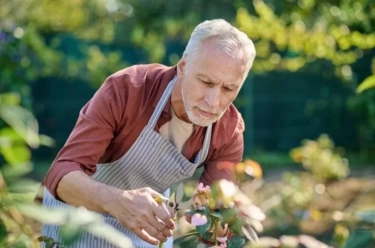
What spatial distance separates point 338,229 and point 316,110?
890 cm

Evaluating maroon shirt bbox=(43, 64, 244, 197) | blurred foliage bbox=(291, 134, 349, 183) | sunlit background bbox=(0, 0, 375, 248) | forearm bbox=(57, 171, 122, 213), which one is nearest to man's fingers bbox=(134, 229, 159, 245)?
forearm bbox=(57, 171, 122, 213)

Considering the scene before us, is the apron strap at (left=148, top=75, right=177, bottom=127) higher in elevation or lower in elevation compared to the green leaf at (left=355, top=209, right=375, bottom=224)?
lower

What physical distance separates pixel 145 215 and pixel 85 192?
251 millimetres

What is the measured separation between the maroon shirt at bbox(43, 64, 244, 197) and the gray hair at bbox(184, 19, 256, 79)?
223 millimetres

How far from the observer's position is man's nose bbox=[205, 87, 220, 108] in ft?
6.84

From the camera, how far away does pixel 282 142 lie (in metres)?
11.6

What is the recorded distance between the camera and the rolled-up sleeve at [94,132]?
6.96 feet

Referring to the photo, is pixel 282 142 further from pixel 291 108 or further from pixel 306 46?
pixel 306 46

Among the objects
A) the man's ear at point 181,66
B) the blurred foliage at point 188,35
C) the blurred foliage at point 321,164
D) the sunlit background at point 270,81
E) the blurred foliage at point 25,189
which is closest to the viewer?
the blurred foliage at point 25,189

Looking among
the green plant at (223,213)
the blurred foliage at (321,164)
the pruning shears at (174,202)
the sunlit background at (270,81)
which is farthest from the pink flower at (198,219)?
the blurred foliage at (321,164)

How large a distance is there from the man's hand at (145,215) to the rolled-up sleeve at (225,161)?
2.32ft

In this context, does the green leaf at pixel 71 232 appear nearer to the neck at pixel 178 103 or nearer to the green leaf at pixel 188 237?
the green leaf at pixel 188 237

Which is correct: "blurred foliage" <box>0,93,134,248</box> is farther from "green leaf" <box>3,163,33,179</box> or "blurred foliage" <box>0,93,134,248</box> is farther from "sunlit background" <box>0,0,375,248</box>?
"sunlit background" <box>0,0,375,248</box>

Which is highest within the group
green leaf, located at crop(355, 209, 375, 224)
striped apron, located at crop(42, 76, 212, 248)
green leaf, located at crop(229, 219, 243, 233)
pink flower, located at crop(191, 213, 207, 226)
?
green leaf, located at crop(355, 209, 375, 224)
